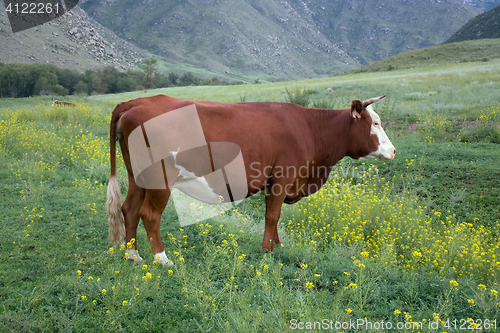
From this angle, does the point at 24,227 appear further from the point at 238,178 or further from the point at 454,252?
the point at 454,252

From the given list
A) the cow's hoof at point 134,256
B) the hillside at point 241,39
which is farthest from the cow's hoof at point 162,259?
the hillside at point 241,39

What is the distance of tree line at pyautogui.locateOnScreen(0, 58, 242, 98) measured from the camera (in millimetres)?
38969

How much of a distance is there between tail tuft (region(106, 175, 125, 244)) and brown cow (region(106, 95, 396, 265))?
0.5 inches

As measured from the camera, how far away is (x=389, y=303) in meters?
3.45

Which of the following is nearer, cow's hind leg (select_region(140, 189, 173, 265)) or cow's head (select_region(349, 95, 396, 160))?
cow's hind leg (select_region(140, 189, 173, 265))

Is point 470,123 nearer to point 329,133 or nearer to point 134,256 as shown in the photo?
point 329,133

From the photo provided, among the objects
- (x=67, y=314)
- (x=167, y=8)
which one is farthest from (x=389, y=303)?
(x=167, y=8)

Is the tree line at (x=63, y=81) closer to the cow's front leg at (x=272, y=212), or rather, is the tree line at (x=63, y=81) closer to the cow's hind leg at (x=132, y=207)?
the cow's hind leg at (x=132, y=207)

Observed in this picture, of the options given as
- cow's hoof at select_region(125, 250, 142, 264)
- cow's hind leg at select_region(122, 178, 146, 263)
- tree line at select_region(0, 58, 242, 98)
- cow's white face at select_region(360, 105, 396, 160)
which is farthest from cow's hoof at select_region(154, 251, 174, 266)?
tree line at select_region(0, 58, 242, 98)

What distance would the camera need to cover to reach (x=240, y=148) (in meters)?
4.42

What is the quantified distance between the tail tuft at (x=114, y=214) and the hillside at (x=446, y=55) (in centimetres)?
4912

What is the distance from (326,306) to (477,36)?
99.9 m

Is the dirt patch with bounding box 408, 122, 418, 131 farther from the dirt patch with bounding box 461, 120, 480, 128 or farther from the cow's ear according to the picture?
the cow's ear

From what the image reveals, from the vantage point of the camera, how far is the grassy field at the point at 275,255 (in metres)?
3.04
